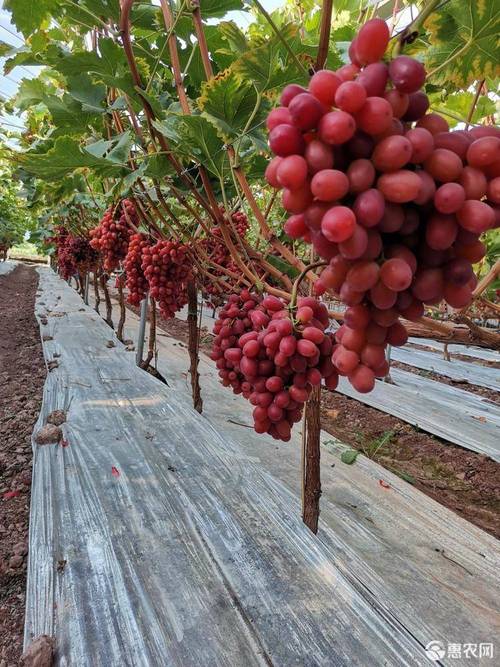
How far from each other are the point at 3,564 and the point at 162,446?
0.96 m

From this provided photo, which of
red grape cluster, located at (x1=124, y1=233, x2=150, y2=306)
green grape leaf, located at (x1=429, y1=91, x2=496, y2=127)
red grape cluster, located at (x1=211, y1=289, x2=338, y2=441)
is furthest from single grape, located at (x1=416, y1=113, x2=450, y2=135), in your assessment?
red grape cluster, located at (x1=124, y1=233, x2=150, y2=306)

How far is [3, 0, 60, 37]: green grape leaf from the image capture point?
125 cm

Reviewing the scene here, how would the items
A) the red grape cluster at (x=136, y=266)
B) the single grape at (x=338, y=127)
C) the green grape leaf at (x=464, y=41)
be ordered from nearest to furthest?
the single grape at (x=338, y=127) < the green grape leaf at (x=464, y=41) < the red grape cluster at (x=136, y=266)

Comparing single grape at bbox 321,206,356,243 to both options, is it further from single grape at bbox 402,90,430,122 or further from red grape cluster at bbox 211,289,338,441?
red grape cluster at bbox 211,289,338,441

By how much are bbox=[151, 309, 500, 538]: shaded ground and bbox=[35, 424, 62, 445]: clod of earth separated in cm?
217

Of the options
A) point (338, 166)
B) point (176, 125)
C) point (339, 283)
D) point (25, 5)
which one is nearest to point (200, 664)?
point (339, 283)

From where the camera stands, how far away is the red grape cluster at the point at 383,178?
1.39ft

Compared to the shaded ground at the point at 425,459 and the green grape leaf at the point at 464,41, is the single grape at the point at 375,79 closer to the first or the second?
the green grape leaf at the point at 464,41

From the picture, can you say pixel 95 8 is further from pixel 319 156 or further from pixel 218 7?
pixel 319 156

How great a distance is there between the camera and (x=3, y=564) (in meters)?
1.79

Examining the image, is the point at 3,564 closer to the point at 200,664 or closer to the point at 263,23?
the point at 200,664

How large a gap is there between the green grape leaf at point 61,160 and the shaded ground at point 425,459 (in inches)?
103

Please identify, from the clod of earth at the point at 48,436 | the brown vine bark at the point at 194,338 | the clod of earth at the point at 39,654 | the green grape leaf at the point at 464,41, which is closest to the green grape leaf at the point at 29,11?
the green grape leaf at the point at 464,41

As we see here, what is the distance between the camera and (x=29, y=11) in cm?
127
